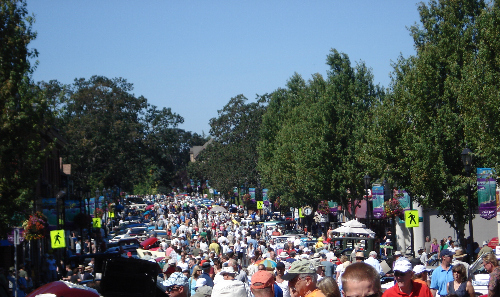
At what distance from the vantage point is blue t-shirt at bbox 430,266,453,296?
10.7m

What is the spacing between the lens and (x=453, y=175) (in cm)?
2672

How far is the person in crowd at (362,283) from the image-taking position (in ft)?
13.2

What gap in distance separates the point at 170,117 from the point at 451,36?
113 m

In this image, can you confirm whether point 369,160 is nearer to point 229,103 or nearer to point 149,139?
point 149,139

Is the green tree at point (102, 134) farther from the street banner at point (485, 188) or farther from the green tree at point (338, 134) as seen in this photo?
the street banner at point (485, 188)

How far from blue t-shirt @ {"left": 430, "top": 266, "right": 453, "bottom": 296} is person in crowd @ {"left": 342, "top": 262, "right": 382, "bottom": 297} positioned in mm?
7112

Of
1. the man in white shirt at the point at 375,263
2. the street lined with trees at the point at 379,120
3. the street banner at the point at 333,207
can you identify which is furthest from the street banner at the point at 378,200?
the man in white shirt at the point at 375,263

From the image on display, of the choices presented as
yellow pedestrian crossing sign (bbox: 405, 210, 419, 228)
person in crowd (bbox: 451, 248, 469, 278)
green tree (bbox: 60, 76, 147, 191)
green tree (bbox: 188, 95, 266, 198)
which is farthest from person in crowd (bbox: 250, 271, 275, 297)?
green tree (bbox: 188, 95, 266, 198)

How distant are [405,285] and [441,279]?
4095 mm

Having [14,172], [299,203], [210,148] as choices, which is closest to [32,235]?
[14,172]

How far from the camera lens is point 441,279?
10.8m

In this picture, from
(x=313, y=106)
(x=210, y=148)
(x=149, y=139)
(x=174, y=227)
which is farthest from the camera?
(x=210, y=148)

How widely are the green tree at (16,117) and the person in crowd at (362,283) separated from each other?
1706 cm

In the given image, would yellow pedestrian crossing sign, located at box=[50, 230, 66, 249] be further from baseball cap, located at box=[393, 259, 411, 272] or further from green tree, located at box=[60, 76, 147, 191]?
green tree, located at box=[60, 76, 147, 191]
